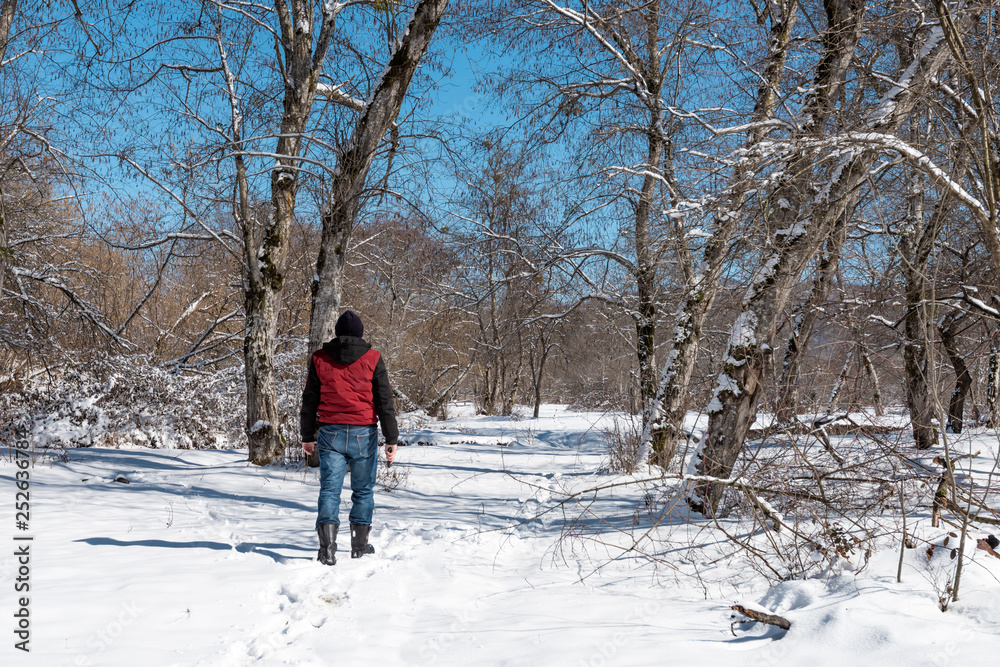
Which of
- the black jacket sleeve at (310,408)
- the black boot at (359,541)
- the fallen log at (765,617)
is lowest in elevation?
the black boot at (359,541)

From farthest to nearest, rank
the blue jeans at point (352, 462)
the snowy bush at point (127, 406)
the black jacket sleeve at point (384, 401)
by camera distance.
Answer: the snowy bush at point (127, 406) → the black jacket sleeve at point (384, 401) → the blue jeans at point (352, 462)

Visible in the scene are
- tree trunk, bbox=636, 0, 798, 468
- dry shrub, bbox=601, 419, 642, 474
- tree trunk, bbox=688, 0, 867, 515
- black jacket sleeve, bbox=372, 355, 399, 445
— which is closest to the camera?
black jacket sleeve, bbox=372, 355, 399, 445

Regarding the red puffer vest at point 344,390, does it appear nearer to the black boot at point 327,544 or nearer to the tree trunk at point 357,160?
the black boot at point 327,544

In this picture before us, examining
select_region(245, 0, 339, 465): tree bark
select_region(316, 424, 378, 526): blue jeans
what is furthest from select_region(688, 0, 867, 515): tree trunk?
select_region(245, 0, 339, 465): tree bark

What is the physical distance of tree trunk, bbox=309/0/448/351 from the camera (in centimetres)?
707

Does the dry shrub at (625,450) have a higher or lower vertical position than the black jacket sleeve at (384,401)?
lower

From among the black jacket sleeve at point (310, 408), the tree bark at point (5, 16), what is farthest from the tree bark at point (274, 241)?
the black jacket sleeve at point (310, 408)

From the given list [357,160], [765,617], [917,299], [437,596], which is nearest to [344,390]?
[437,596]

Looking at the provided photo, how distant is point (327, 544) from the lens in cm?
414

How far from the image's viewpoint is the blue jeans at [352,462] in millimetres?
4332

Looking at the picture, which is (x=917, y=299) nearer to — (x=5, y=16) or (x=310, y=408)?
(x=310, y=408)

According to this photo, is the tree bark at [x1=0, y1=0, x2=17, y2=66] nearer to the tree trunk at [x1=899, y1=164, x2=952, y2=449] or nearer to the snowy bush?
the snowy bush

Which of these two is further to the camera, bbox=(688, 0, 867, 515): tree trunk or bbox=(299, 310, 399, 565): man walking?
bbox=(688, 0, 867, 515): tree trunk

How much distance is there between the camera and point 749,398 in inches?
199
